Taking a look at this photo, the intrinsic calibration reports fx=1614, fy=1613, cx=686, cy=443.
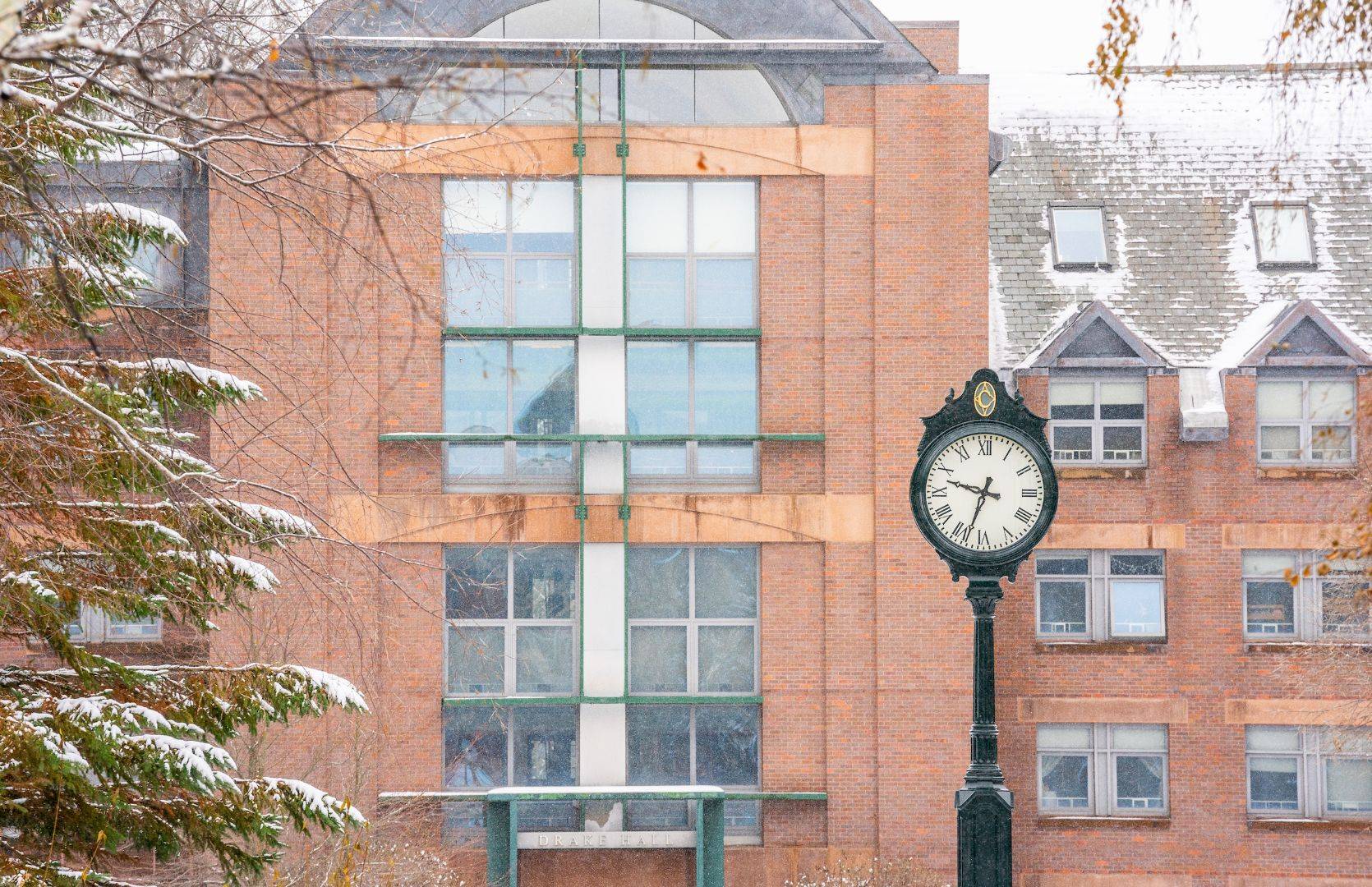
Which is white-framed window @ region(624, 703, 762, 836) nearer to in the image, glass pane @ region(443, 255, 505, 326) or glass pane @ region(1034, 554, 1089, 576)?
glass pane @ region(1034, 554, 1089, 576)

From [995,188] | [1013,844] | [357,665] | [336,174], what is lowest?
[1013,844]

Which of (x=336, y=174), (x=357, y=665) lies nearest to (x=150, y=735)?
(x=336, y=174)

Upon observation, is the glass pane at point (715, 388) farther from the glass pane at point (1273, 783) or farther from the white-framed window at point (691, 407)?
the glass pane at point (1273, 783)

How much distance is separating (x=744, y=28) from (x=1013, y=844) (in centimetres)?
1180

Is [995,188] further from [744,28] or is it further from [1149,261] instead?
[744,28]

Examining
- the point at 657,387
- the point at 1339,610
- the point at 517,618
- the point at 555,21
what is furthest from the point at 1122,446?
the point at 555,21

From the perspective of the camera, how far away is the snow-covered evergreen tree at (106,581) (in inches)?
332

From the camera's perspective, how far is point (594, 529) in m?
21.8

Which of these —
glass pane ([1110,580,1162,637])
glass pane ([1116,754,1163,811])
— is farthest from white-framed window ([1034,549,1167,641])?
glass pane ([1116,754,1163,811])

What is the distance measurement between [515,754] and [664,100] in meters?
9.14

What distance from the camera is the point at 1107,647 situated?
74.3ft

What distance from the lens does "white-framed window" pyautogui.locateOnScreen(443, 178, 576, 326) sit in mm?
21828

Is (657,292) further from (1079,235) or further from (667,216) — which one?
(1079,235)

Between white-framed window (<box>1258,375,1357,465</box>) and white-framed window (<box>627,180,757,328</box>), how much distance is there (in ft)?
24.6
